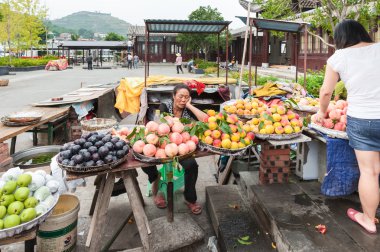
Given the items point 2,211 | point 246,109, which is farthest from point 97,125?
point 2,211

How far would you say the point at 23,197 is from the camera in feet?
7.88

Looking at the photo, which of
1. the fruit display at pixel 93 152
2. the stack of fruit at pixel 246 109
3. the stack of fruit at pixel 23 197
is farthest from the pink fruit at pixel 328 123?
the stack of fruit at pixel 23 197

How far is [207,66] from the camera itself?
2705cm

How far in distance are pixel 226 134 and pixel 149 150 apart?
799 mm

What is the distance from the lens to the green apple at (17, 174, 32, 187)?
2520 millimetres

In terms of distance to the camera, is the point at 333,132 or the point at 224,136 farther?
the point at 333,132

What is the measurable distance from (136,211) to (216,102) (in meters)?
5.11

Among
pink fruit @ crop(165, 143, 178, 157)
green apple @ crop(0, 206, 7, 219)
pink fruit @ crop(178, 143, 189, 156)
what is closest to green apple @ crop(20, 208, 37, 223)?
green apple @ crop(0, 206, 7, 219)

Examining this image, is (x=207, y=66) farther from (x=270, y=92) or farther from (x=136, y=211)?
(x=136, y=211)

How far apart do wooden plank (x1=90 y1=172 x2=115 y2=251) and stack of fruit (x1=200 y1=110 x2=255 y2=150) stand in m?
0.97

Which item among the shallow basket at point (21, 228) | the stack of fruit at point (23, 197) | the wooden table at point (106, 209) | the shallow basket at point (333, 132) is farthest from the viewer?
the shallow basket at point (333, 132)

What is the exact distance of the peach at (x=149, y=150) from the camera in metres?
2.86

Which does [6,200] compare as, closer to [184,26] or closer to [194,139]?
[194,139]

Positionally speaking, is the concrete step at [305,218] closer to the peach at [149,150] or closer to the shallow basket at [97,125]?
the peach at [149,150]
